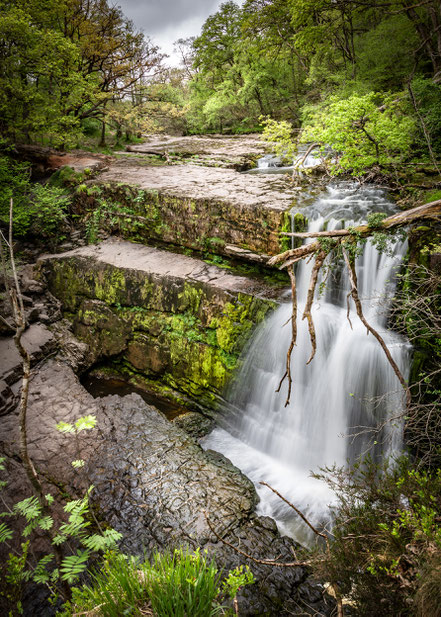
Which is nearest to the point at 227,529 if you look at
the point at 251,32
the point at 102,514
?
the point at 102,514

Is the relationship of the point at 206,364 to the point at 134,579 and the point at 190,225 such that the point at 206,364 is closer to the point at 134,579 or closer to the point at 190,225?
the point at 190,225

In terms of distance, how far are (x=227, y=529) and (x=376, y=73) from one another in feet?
45.5

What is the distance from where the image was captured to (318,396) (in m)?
5.78

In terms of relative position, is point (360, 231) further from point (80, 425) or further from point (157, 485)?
point (157, 485)

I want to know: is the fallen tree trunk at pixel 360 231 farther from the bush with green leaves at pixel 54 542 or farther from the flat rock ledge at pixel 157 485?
the flat rock ledge at pixel 157 485

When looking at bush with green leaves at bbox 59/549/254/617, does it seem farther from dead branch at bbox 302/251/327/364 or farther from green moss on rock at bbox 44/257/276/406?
green moss on rock at bbox 44/257/276/406

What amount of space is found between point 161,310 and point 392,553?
6035 mm

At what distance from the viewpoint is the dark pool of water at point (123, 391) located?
7090 millimetres

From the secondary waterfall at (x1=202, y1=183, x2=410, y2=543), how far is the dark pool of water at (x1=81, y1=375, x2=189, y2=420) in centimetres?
114

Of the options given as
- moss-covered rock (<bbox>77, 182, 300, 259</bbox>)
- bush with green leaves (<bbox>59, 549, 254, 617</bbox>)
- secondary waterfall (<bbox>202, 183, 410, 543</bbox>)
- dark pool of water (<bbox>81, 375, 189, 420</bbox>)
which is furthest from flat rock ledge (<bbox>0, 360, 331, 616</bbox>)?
moss-covered rock (<bbox>77, 182, 300, 259</bbox>)

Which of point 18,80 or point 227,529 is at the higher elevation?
point 18,80

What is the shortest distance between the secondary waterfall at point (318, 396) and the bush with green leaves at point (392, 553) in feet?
5.50

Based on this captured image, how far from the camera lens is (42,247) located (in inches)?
382

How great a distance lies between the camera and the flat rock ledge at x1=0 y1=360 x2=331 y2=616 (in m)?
3.48
